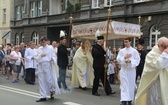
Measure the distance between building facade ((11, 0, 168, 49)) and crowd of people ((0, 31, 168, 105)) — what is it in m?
8.47

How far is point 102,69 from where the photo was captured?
10633 millimetres

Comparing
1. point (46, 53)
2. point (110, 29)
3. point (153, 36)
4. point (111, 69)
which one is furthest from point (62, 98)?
point (153, 36)

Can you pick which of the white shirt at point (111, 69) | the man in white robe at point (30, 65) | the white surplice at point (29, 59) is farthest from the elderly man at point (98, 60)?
the white surplice at point (29, 59)

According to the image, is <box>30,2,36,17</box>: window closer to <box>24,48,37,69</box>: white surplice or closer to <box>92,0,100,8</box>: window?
<box>92,0,100,8</box>: window

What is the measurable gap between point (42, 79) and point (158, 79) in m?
4.38

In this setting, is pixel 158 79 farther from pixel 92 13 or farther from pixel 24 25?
pixel 24 25

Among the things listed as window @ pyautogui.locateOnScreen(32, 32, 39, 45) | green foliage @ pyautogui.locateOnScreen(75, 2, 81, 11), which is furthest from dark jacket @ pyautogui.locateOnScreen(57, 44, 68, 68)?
window @ pyautogui.locateOnScreen(32, 32, 39, 45)

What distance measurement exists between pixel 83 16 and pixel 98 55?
19329 millimetres

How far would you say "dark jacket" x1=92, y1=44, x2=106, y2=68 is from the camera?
10453 millimetres

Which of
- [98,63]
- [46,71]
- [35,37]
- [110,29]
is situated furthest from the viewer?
[35,37]

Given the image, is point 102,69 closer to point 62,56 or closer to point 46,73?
point 62,56

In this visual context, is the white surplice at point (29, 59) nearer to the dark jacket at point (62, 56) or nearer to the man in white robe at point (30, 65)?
the man in white robe at point (30, 65)

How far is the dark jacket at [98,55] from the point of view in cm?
1045

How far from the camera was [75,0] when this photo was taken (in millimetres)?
33562
